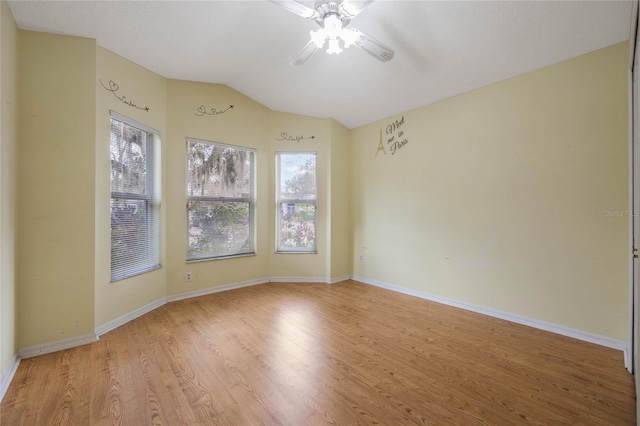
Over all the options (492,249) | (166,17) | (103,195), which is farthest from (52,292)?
(492,249)

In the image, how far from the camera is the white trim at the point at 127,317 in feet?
8.44

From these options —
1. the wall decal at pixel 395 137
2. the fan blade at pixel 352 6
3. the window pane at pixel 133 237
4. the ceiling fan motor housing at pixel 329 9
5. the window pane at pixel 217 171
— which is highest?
the ceiling fan motor housing at pixel 329 9

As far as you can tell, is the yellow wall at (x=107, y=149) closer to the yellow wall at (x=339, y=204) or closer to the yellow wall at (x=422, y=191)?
the yellow wall at (x=422, y=191)

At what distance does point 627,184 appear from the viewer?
2.25 m

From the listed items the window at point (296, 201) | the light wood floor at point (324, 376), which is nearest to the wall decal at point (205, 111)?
the window at point (296, 201)

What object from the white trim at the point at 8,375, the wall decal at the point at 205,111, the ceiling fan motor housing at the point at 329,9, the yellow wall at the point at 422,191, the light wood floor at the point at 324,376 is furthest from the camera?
the wall decal at the point at 205,111

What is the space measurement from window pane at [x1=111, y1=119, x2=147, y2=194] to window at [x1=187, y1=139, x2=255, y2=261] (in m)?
0.57

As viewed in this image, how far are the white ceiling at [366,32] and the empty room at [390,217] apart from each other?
2 centimetres

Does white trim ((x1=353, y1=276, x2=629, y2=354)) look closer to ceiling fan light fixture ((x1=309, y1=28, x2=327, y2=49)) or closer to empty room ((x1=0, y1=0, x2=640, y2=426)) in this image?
empty room ((x1=0, y1=0, x2=640, y2=426))

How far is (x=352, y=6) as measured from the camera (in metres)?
1.89

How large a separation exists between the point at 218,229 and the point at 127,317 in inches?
57.4

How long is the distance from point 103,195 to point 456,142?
12.4 feet

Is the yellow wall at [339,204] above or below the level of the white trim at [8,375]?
above

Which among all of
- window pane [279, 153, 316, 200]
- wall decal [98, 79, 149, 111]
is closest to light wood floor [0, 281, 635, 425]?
window pane [279, 153, 316, 200]
